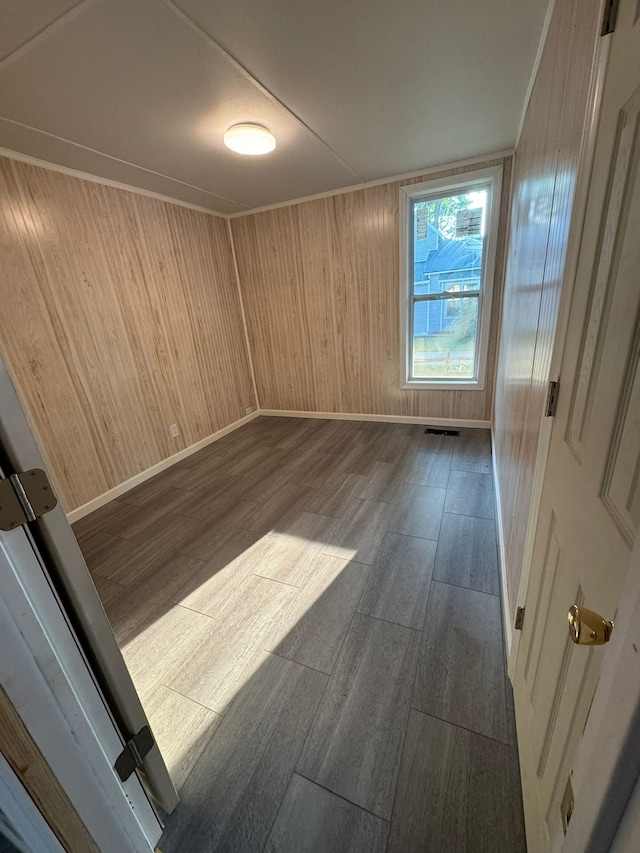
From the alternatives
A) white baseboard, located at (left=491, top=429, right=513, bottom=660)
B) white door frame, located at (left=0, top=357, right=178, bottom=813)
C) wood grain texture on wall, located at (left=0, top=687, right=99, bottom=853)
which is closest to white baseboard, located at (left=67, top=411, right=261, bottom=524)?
white door frame, located at (left=0, top=357, right=178, bottom=813)

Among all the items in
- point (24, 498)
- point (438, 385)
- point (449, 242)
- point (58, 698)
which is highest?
point (449, 242)

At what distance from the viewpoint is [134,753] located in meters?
0.86

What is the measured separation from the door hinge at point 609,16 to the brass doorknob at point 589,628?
3.22 ft

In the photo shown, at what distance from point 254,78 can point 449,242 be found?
2.21 metres

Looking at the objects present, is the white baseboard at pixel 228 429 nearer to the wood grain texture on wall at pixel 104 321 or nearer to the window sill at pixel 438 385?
the wood grain texture on wall at pixel 104 321

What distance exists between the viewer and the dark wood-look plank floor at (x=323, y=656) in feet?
3.17

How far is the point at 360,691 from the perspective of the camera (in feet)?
4.15

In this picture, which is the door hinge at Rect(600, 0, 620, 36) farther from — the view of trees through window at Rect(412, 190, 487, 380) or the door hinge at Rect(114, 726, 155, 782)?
the view of trees through window at Rect(412, 190, 487, 380)

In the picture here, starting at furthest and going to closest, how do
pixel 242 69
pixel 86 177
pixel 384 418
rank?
1. pixel 384 418
2. pixel 86 177
3. pixel 242 69

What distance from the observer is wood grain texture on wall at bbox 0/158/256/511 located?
87.7 inches

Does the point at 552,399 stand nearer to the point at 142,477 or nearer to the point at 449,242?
the point at 449,242

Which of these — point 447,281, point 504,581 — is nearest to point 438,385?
point 447,281

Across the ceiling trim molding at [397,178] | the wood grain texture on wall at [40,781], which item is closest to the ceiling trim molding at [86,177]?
the ceiling trim molding at [397,178]

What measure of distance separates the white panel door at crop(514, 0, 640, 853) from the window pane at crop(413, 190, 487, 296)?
2.89m
